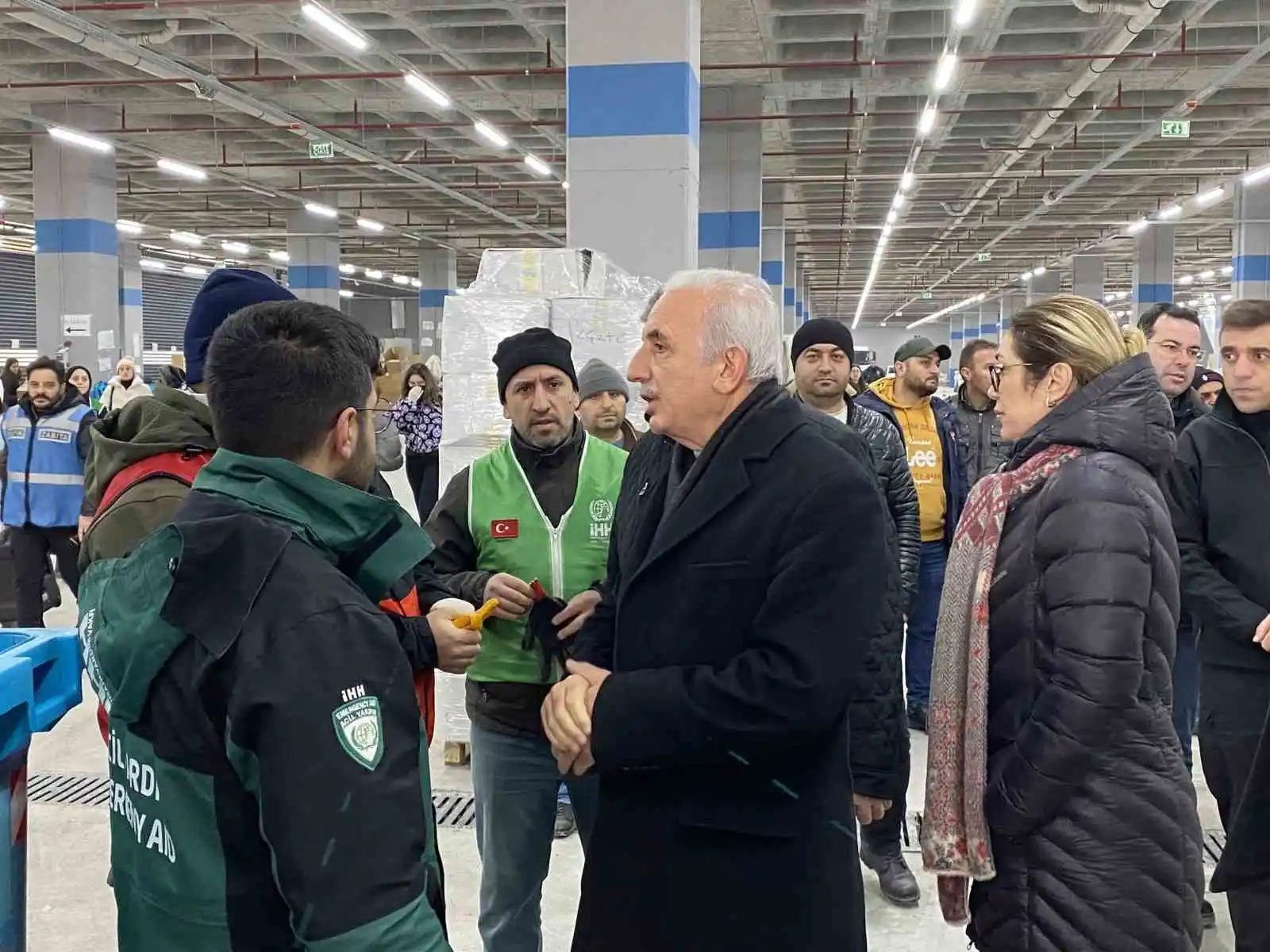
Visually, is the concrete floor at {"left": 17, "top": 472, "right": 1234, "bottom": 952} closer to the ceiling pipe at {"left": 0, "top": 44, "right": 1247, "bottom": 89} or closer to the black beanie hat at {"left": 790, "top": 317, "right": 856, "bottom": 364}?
the black beanie hat at {"left": 790, "top": 317, "right": 856, "bottom": 364}

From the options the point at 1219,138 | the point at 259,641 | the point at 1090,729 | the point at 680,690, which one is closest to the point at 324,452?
the point at 259,641

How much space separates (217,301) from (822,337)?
244 cm

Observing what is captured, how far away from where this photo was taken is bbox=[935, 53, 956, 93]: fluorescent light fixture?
407 inches

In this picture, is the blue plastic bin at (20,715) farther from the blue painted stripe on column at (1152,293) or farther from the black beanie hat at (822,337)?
the blue painted stripe on column at (1152,293)

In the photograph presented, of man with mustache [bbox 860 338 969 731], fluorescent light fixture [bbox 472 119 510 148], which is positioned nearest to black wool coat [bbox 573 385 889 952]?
man with mustache [bbox 860 338 969 731]

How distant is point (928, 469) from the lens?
4.89 metres

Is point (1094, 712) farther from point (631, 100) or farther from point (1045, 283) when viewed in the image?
point (1045, 283)

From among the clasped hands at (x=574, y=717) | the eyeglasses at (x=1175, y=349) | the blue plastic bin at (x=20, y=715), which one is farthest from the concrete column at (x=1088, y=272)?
the blue plastic bin at (x=20, y=715)

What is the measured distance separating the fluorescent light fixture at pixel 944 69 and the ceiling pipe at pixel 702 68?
5.30 feet

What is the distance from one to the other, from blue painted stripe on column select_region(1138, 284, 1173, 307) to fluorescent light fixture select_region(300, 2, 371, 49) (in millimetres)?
20302

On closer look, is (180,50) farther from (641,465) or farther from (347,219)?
(641,465)

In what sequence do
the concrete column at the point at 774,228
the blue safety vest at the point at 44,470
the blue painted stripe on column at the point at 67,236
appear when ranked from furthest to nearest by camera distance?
the concrete column at the point at 774,228 < the blue painted stripe on column at the point at 67,236 < the blue safety vest at the point at 44,470

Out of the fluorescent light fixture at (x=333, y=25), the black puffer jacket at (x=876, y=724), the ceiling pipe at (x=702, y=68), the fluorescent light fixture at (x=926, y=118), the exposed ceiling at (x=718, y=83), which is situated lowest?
the black puffer jacket at (x=876, y=724)

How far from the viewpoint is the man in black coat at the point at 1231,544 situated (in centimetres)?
263
